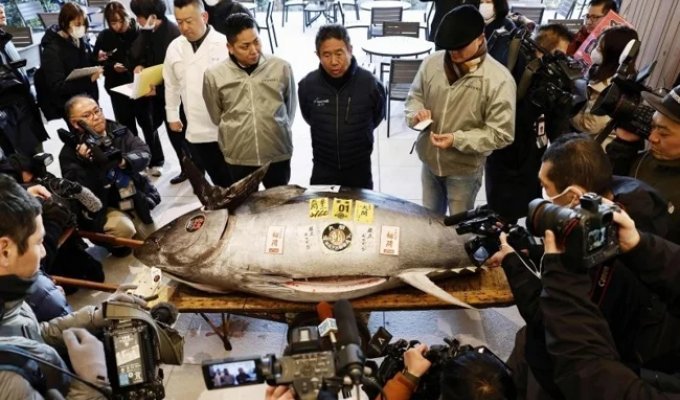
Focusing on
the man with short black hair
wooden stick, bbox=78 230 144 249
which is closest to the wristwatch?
wooden stick, bbox=78 230 144 249

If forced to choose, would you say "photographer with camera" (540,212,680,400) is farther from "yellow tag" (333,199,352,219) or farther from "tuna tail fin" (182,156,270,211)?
"tuna tail fin" (182,156,270,211)

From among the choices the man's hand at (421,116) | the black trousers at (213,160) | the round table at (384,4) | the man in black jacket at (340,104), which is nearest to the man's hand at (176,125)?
the black trousers at (213,160)

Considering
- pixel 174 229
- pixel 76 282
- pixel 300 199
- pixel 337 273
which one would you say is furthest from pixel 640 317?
pixel 76 282

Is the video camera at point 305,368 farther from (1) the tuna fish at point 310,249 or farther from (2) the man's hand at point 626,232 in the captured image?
(1) the tuna fish at point 310,249

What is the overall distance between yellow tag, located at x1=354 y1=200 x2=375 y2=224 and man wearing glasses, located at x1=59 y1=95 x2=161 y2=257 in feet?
4.99

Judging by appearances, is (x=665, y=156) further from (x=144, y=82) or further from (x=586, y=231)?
(x=144, y=82)

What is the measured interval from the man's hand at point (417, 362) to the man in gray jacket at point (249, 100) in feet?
5.37

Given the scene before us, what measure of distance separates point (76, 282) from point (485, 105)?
7.54 ft

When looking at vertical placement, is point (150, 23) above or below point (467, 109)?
above

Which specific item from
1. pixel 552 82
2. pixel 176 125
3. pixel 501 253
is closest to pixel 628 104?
pixel 552 82

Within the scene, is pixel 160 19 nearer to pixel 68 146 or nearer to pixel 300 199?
pixel 68 146

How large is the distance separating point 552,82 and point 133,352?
2368 mm

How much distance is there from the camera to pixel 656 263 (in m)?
1.36

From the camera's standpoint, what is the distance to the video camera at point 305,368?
1104mm
